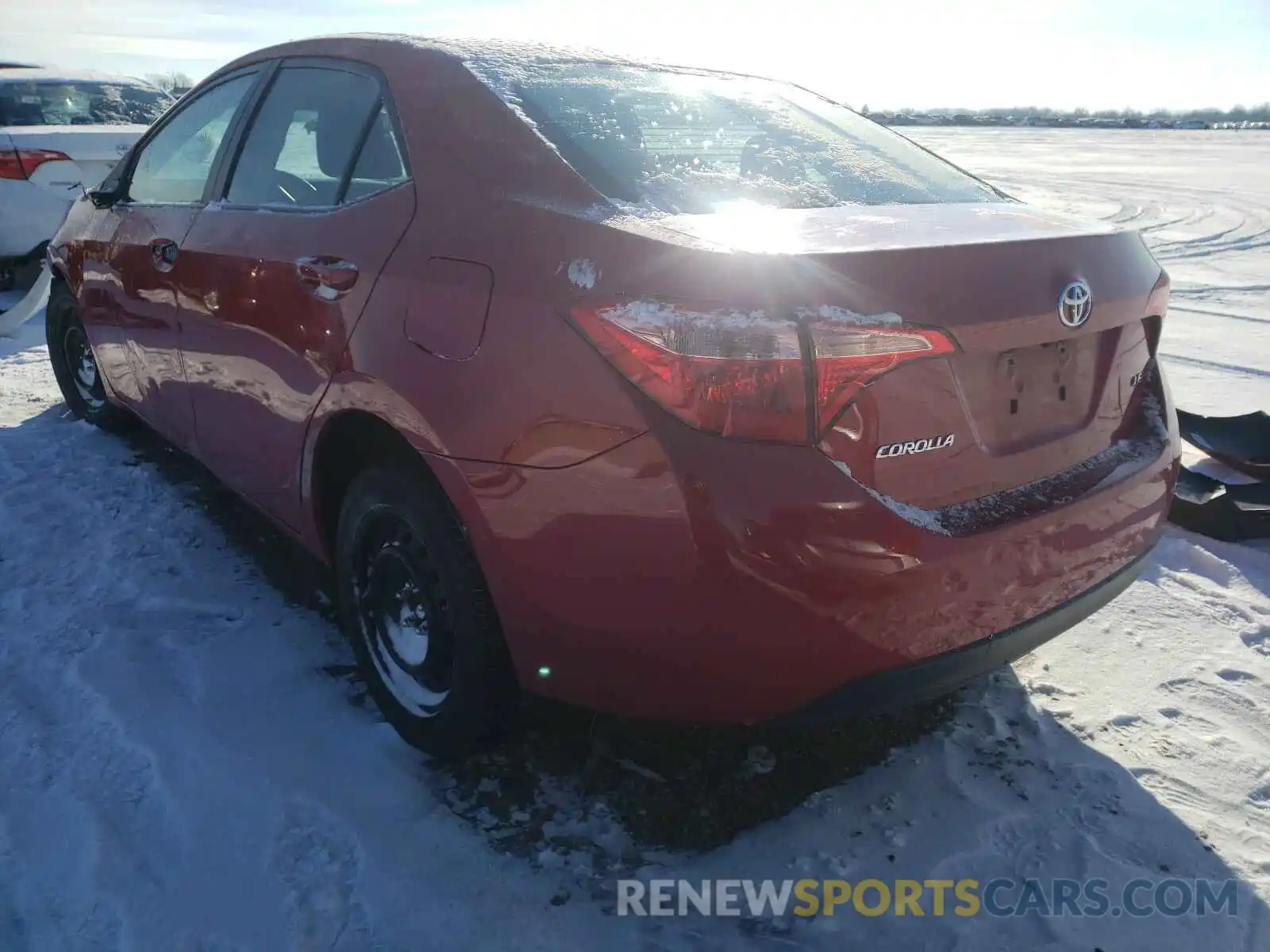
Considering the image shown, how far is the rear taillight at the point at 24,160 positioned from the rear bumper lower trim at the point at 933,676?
696cm

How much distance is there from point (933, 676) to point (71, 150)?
7.06 metres

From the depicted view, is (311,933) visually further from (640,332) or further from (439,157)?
(439,157)

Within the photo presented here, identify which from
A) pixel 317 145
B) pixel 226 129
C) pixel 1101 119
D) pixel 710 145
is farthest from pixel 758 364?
pixel 1101 119

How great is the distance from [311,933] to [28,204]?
264 inches

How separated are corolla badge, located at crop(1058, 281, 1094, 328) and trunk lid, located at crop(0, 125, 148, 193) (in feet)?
21.9

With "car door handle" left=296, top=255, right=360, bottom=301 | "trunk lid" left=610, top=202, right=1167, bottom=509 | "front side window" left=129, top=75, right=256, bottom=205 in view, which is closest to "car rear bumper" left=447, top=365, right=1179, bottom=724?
"trunk lid" left=610, top=202, right=1167, bottom=509

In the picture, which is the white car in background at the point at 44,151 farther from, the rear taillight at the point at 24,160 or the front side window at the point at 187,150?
the front side window at the point at 187,150

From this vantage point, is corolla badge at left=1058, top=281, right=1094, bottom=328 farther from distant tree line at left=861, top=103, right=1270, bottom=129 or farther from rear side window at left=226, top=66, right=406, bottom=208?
distant tree line at left=861, top=103, right=1270, bottom=129

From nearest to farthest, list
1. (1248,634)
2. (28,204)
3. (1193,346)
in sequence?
(1248,634), (1193,346), (28,204)

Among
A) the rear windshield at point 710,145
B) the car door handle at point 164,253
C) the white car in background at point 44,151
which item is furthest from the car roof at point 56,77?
the rear windshield at point 710,145

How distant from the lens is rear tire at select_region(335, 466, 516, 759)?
215cm

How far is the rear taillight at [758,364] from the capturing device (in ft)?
5.62

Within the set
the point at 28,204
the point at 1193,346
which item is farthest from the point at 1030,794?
the point at 28,204

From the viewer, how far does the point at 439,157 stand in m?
2.29
